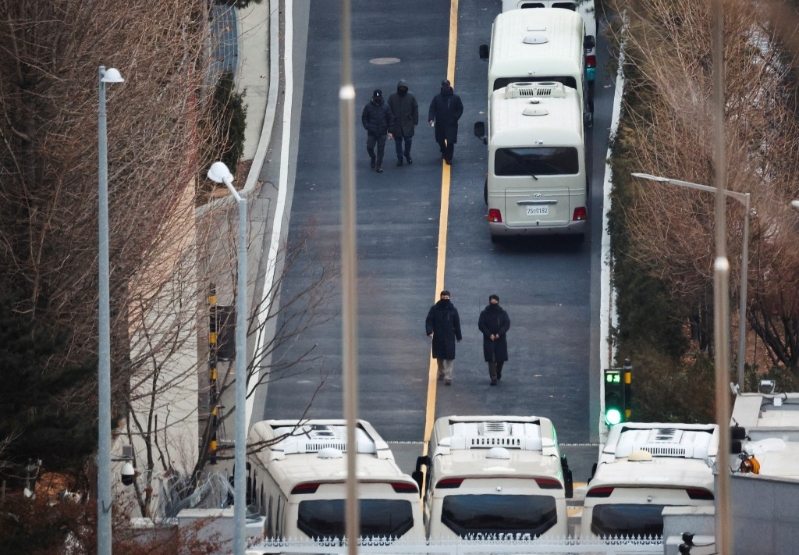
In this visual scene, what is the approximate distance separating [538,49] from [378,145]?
12.6ft

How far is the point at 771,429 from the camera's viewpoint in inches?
810

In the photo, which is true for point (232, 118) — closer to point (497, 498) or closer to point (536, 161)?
point (536, 161)

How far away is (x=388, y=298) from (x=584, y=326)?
3.74m

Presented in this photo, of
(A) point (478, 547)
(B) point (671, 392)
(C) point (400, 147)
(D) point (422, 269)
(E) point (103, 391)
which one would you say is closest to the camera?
(A) point (478, 547)

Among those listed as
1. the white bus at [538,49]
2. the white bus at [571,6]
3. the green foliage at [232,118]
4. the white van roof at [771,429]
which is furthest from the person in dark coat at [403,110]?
the white van roof at [771,429]

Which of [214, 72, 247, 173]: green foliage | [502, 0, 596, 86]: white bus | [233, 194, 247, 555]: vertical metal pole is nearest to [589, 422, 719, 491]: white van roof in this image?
[233, 194, 247, 555]: vertical metal pole

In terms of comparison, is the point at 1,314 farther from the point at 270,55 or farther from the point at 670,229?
the point at 270,55

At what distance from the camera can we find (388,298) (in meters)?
35.3

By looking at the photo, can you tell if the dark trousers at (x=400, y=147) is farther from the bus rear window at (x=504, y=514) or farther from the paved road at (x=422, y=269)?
the bus rear window at (x=504, y=514)

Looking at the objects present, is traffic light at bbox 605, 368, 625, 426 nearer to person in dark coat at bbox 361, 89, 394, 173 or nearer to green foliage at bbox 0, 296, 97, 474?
green foliage at bbox 0, 296, 97, 474

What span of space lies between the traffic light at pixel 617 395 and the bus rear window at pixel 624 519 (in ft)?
19.0

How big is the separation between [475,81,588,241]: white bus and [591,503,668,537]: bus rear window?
16.8m

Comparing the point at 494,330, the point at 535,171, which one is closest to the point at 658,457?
the point at 494,330

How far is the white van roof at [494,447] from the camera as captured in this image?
65.5 ft
